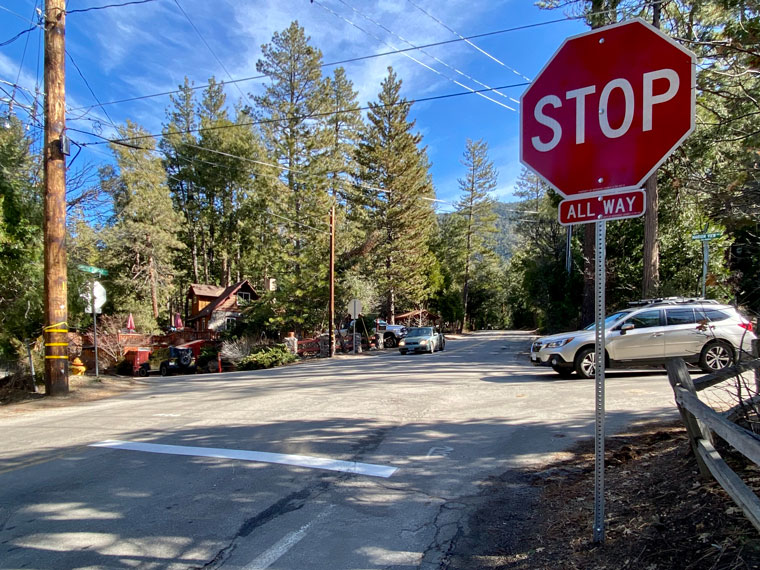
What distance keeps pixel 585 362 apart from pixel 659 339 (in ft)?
5.69

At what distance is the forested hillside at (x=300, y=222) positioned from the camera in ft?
49.9

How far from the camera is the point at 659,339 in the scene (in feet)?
36.4

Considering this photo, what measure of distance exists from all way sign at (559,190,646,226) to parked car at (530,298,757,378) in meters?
8.66

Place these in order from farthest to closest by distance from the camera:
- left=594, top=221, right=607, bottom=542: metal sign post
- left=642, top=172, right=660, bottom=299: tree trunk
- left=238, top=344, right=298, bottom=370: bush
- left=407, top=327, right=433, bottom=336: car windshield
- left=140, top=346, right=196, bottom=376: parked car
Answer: left=140, top=346, right=196, bottom=376: parked car, left=407, top=327, right=433, bottom=336: car windshield, left=238, top=344, right=298, bottom=370: bush, left=642, top=172, right=660, bottom=299: tree trunk, left=594, top=221, right=607, bottom=542: metal sign post

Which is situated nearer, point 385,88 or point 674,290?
point 674,290

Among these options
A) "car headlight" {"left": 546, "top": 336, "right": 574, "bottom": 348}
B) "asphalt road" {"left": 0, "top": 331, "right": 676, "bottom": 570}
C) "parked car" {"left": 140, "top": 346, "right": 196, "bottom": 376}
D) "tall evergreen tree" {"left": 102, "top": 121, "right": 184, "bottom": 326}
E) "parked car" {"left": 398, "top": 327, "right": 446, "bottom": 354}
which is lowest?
"parked car" {"left": 140, "top": 346, "right": 196, "bottom": 376}

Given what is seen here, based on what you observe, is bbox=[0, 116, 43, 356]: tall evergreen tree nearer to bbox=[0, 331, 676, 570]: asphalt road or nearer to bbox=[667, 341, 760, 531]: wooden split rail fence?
bbox=[0, 331, 676, 570]: asphalt road

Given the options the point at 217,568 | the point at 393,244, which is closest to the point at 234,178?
the point at 393,244

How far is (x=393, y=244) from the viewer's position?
40781mm

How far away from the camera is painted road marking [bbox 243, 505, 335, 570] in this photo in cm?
319

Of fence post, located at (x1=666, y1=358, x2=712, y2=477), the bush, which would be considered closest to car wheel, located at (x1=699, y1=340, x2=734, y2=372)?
fence post, located at (x1=666, y1=358, x2=712, y2=477)

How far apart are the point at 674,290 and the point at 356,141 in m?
32.2

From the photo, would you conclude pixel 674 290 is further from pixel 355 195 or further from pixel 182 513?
pixel 355 195

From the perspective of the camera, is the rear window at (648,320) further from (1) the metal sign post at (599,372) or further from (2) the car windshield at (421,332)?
(2) the car windshield at (421,332)
